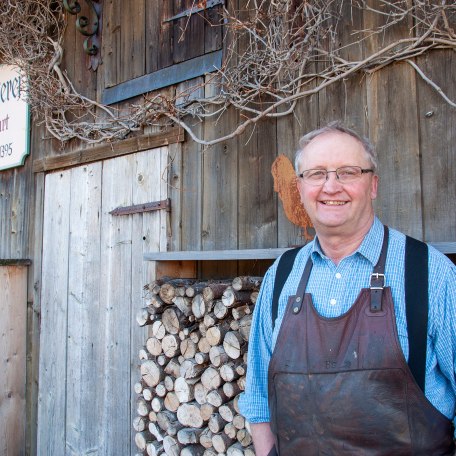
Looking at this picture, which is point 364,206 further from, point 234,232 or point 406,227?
point 234,232

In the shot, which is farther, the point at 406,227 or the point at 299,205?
the point at 299,205

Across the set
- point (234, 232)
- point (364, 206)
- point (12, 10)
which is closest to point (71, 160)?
point (12, 10)

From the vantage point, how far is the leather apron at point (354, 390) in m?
1.59

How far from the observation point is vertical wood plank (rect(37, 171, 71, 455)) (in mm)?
4199

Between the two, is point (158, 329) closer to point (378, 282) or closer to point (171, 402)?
point (171, 402)

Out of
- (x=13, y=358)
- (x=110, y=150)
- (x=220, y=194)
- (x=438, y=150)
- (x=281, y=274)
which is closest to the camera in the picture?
(x=281, y=274)

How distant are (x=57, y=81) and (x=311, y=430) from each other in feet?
11.2

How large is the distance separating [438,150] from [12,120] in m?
3.70

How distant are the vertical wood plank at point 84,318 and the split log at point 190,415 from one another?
3.87ft

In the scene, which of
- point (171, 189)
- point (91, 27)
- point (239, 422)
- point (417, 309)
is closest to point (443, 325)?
point (417, 309)

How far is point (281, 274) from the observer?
200 centimetres

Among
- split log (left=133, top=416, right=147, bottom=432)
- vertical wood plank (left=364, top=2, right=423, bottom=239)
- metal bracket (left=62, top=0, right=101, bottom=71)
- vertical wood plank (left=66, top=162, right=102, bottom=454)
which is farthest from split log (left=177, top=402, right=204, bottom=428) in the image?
metal bracket (left=62, top=0, right=101, bottom=71)

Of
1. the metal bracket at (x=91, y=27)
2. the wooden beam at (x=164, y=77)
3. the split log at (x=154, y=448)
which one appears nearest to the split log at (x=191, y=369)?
the split log at (x=154, y=448)

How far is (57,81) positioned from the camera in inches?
166
